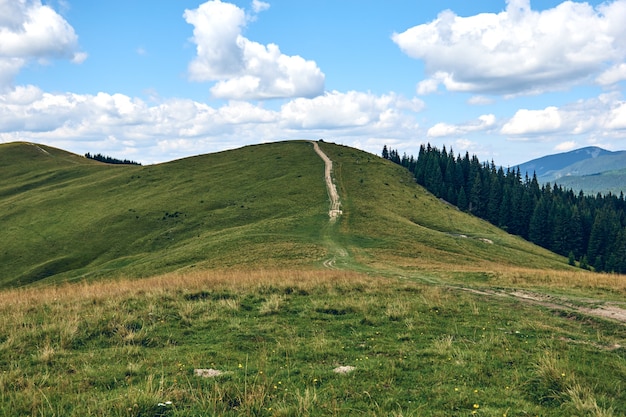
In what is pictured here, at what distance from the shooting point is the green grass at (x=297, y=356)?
322 inches

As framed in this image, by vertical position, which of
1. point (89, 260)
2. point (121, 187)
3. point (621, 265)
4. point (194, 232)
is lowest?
point (621, 265)

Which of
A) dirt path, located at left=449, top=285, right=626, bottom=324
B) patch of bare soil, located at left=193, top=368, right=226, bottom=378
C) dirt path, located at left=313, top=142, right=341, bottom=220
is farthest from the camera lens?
dirt path, located at left=313, top=142, right=341, bottom=220

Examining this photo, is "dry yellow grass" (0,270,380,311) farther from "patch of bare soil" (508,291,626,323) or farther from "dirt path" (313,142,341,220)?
"dirt path" (313,142,341,220)

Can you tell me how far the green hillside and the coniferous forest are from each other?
53.5 ft

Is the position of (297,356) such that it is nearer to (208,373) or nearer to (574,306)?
(208,373)

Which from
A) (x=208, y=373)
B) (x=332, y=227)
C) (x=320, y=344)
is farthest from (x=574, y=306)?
(x=332, y=227)

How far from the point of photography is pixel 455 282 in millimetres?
26781

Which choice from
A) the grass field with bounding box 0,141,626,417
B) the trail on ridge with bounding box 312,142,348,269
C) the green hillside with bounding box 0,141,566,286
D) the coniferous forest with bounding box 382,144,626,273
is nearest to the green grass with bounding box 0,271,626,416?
the grass field with bounding box 0,141,626,417

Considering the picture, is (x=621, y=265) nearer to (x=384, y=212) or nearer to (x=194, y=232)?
(x=384, y=212)

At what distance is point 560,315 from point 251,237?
3874 centimetres

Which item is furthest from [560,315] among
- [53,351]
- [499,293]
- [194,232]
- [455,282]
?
[194,232]

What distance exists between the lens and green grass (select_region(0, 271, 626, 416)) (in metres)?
8.18

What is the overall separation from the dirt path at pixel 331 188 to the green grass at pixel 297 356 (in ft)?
151

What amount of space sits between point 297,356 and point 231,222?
189 ft
